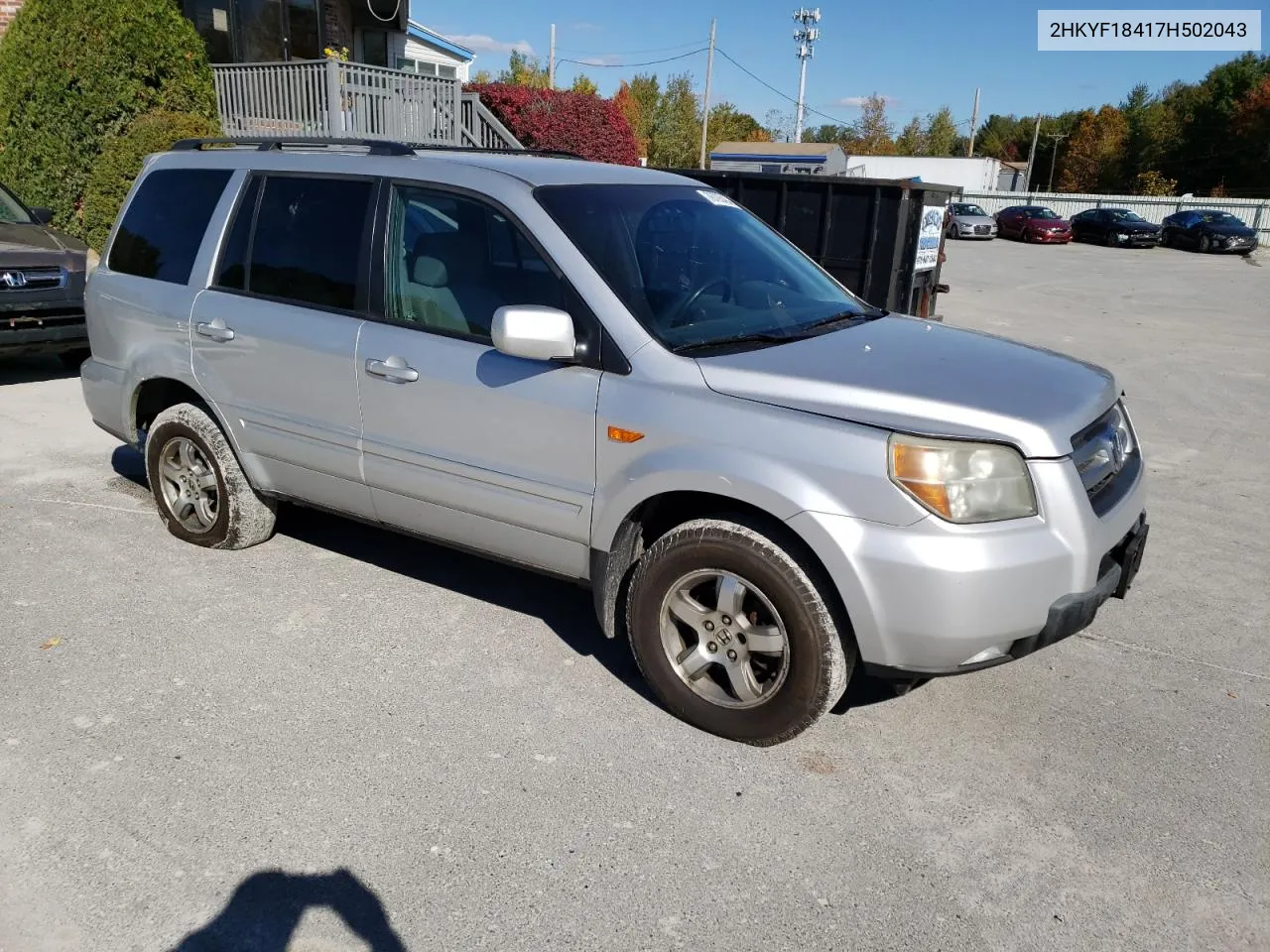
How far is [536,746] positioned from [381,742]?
0.53 m

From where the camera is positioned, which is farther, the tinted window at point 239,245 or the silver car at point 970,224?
the silver car at point 970,224

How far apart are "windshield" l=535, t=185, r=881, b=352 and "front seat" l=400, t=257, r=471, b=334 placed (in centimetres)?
52

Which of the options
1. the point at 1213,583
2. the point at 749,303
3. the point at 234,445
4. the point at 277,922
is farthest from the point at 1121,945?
the point at 234,445

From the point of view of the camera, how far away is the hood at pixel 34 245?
8.20 meters

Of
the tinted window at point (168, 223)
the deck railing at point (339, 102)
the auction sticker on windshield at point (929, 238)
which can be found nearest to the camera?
the tinted window at point (168, 223)

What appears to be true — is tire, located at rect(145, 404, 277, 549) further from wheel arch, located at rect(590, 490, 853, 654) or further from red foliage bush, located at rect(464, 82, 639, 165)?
red foliage bush, located at rect(464, 82, 639, 165)

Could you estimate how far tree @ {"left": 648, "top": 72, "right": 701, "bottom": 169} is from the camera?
2382 inches

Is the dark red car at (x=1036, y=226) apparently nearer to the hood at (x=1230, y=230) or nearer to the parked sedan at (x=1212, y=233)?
→ the parked sedan at (x=1212, y=233)

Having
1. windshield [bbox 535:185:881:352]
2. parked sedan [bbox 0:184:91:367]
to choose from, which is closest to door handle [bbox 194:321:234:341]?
windshield [bbox 535:185:881:352]

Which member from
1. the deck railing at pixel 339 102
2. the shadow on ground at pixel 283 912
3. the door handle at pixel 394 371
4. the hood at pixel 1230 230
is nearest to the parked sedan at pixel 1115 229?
the hood at pixel 1230 230

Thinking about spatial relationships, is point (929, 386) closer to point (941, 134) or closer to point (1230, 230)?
point (1230, 230)

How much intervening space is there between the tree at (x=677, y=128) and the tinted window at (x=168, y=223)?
5583 cm

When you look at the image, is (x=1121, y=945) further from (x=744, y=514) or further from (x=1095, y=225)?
(x=1095, y=225)

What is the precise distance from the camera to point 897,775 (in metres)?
3.34
